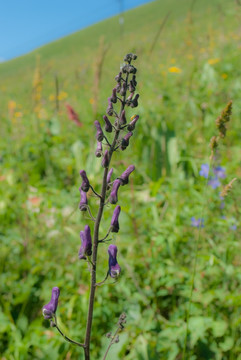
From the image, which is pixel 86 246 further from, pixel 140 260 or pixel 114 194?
pixel 140 260

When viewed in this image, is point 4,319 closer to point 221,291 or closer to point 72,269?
point 72,269

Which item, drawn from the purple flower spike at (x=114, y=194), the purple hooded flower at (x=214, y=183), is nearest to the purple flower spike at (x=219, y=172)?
the purple hooded flower at (x=214, y=183)

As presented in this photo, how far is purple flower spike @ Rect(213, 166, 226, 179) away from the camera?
2597 mm

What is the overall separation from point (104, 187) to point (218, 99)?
422 centimetres

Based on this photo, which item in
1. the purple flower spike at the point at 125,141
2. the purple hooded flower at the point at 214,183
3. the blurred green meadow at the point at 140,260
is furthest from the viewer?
the purple hooded flower at the point at 214,183

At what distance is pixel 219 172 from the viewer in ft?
8.63

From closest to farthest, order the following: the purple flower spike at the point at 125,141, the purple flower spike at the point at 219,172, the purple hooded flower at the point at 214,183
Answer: the purple flower spike at the point at 125,141 < the purple hooded flower at the point at 214,183 < the purple flower spike at the point at 219,172

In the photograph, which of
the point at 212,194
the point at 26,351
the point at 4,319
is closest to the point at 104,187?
the point at 26,351

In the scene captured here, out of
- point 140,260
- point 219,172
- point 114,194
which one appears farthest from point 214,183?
point 114,194

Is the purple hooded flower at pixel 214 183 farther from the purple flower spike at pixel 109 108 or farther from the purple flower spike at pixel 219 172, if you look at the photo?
the purple flower spike at pixel 109 108

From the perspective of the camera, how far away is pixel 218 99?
4871 millimetres

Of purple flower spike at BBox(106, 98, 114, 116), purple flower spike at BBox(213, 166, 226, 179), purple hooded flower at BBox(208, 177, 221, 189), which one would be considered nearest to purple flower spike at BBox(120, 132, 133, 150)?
purple flower spike at BBox(106, 98, 114, 116)

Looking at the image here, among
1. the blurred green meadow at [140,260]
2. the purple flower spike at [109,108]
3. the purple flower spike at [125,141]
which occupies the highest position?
the purple flower spike at [109,108]

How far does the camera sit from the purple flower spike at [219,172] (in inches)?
102
